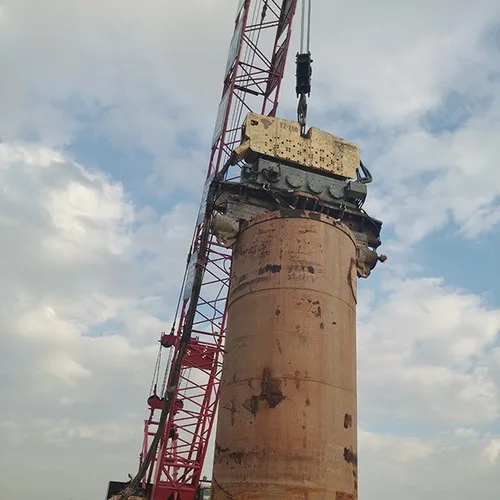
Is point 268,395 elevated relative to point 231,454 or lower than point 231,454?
elevated

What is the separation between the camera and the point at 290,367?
37.7 ft

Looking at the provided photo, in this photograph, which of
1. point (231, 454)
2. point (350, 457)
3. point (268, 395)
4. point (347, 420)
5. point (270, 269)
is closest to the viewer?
point (268, 395)

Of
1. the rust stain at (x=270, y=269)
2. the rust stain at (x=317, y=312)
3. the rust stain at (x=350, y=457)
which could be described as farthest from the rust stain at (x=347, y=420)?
the rust stain at (x=270, y=269)

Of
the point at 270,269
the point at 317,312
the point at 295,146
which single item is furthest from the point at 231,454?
the point at 295,146

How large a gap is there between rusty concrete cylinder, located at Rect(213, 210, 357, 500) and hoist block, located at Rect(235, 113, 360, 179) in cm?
262

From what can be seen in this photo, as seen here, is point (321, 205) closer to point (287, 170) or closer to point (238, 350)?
point (287, 170)

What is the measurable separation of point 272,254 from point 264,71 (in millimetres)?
27619

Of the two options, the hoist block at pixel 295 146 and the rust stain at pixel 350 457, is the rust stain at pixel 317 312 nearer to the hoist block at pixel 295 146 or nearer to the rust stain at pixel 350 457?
the rust stain at pixel 350 457

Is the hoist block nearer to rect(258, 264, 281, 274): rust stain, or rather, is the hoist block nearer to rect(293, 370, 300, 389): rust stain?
rect(258, 264, 281, 274): rust stain

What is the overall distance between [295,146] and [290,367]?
21.5 ft

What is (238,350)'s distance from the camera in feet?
40.0

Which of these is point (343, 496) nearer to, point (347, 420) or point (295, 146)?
point (347, 420)

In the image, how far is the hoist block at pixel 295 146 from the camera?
1504cm

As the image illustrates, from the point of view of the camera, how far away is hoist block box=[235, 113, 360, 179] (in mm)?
15039
